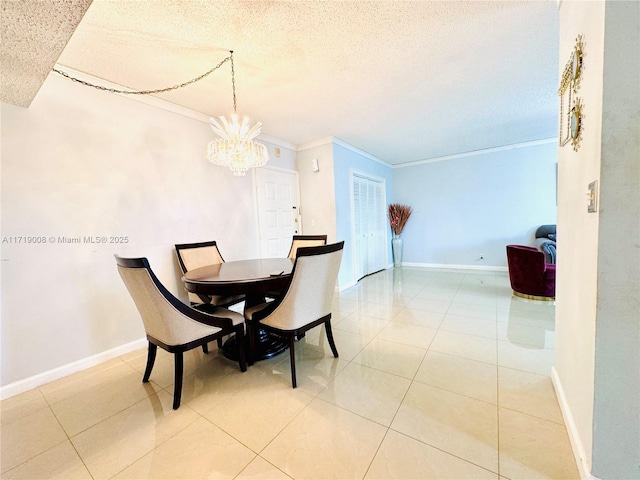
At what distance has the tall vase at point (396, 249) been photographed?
586 centimetres

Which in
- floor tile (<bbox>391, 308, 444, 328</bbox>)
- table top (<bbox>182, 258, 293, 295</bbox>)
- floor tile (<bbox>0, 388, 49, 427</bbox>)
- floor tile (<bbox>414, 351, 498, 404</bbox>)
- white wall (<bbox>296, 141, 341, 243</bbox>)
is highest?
white wall (<bbox>296, 141, 341, 243</bbox>)

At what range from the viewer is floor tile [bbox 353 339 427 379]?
1.88 meters

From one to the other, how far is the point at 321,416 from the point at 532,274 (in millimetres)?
3242

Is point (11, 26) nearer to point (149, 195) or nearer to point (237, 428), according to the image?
point (149, 195)

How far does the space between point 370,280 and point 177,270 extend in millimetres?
3194

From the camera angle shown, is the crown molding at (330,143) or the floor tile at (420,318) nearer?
the floor tile at (420,318)

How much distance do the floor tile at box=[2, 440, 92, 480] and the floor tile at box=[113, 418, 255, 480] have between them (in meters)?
0.24

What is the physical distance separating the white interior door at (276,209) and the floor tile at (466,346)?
2.40 meters

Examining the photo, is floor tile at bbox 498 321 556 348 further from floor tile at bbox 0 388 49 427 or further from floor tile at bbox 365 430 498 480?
floor tile at bbox 0 388 49 427

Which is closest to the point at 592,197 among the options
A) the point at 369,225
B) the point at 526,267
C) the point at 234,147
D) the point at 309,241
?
the point at 234,147

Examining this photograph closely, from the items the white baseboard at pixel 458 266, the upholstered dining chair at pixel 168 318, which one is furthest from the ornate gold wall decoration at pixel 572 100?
the white baseboard at pixel 458 266

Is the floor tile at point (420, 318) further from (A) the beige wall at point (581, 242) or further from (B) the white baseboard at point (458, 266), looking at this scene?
(B) the white baseboard at point (458, 266)

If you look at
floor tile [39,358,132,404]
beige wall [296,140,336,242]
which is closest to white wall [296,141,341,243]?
beige wall [296,140,336,242]

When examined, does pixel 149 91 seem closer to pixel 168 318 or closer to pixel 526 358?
pixel 168 318
